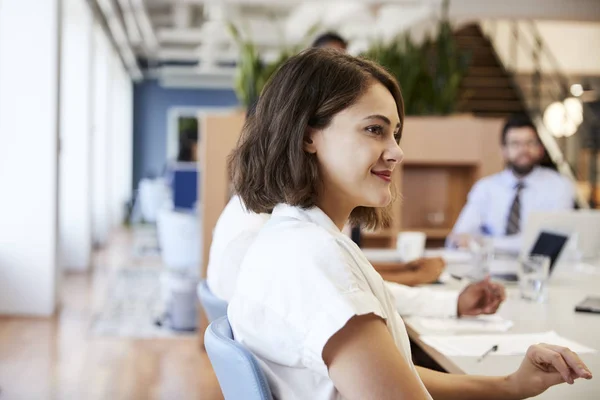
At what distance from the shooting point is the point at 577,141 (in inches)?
514

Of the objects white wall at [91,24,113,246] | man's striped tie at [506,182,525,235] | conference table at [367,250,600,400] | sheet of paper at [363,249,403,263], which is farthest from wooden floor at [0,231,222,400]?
white wall at [91,24,113,246]

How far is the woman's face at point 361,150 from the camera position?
1.25 meters

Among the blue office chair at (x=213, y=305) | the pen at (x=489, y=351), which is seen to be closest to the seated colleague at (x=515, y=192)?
the blue office chair at (x=213, y=305)

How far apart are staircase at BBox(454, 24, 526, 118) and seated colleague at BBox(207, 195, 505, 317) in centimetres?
692

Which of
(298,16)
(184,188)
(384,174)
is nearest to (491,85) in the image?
(298,16)

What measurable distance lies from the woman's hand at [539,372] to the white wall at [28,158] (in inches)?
190

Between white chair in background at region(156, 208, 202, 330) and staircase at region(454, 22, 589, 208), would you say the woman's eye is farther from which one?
staircase at region(454, 22, 589, 208)

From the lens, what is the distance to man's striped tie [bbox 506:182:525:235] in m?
4.25

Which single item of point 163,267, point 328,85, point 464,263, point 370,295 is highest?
point 328,85

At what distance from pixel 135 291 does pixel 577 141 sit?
9.07 m

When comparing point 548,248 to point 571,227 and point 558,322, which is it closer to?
point 571,227

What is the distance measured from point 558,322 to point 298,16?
8.43 meters

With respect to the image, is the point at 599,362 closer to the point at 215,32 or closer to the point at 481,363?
the point at 481,363

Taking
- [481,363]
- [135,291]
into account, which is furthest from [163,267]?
[481,363]
